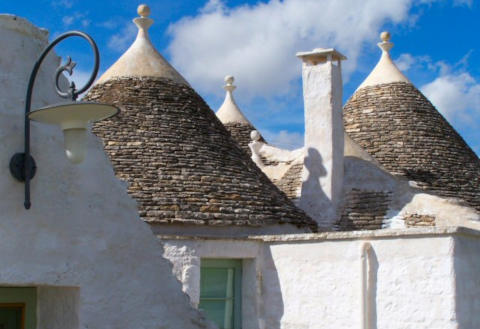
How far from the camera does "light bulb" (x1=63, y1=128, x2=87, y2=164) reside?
5.67 m

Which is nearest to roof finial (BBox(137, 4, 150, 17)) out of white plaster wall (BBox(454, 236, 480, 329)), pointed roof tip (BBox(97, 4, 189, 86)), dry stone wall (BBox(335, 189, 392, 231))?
pointed roof tip (BBox(97, 4, 189, 86))

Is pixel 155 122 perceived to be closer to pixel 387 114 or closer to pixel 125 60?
pixel 125 60

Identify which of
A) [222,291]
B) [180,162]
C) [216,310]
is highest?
[180,162]

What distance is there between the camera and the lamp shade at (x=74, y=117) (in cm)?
545

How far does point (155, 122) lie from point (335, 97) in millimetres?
3798

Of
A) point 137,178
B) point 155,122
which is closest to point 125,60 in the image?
point 155,122

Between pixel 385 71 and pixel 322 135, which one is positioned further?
pixel 385 71

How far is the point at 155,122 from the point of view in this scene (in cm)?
1452

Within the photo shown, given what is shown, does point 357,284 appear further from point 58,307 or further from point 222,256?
point 58,307

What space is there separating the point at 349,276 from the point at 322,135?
5.97 m

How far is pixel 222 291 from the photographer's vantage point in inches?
482

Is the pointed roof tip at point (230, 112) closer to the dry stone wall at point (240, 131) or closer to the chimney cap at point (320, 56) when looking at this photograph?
the dry stone wall at point (240, 131)

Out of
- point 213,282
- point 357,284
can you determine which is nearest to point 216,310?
point 213,282

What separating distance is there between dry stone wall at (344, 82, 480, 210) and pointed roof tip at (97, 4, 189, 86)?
493 cm
